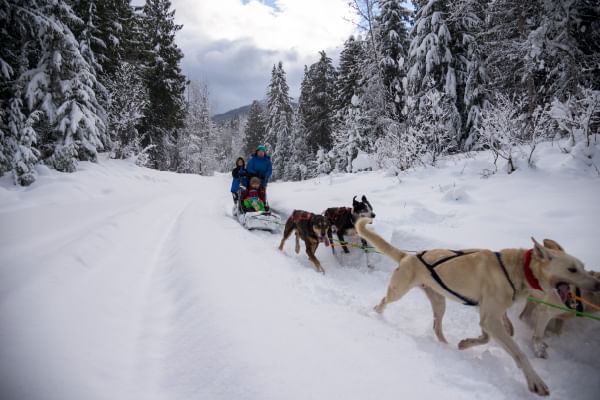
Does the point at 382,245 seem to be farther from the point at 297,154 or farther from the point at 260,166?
the point at 297,154

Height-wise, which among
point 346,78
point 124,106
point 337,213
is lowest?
point 337,213

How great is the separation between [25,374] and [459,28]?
18.9 metres

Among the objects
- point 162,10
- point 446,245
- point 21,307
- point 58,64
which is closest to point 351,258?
point 446,245

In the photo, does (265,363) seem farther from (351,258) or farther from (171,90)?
(171,90)

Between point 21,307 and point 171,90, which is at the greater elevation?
point 171,90

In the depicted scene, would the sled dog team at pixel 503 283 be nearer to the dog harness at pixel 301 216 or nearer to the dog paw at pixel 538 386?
the dog paw at pixel 538 386

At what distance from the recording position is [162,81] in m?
25.4

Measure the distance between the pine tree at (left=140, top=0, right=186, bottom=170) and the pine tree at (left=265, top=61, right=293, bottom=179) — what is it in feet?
42.1

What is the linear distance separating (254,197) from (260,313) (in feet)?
18.9

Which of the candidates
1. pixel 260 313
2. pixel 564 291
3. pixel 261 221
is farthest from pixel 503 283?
pixel 261 221

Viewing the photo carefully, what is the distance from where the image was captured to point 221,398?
87.4 inches

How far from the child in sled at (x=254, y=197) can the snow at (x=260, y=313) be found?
58.5 inches

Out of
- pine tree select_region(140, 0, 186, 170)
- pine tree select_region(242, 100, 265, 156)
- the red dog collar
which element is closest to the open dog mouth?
the red dog collar

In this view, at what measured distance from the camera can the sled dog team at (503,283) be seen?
2467mm
